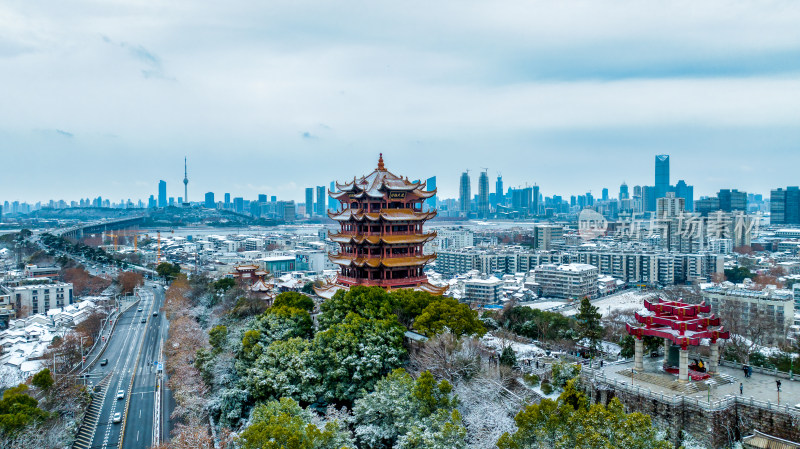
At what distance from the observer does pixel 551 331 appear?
34562mm

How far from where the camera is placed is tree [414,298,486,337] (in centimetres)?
2484

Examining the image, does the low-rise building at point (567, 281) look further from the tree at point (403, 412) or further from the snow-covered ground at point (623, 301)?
the tree at point (403, 412)

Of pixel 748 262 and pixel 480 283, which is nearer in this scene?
pixel 480 283

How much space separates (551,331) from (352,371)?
1519cm

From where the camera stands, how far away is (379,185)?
32562mm

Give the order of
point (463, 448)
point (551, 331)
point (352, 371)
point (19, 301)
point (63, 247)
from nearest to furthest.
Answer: point (463, 448) → point (352, 371) → point (551, 331) → point (19, 301) → point (63, 247)

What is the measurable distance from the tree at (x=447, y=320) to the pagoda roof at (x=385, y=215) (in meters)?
7.13

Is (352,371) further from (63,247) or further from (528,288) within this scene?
(63,247)

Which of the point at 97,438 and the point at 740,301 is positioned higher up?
the point at 740,301

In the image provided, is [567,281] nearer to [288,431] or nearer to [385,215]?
[385,215]

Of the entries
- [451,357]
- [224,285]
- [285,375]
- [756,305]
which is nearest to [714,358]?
[451,357]

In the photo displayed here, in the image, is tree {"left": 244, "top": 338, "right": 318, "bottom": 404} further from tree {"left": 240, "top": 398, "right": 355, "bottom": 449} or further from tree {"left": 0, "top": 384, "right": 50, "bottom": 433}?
tree {"left": 0, "top": 384, "right": 50, "bottom": 433}

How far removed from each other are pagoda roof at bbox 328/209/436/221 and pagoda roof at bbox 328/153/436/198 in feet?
3.10

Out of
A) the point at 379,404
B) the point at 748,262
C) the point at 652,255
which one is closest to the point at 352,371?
the point at 379,404
